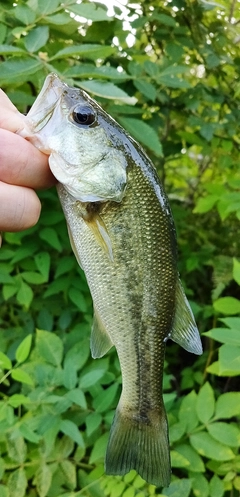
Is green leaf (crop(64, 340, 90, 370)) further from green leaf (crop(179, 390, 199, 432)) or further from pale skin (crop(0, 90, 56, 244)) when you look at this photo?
pale skin (crop(0, 90, 56, 244))

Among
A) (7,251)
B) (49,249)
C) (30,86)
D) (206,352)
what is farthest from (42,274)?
(206,352)

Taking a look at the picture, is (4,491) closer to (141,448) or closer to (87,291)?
(141,448)

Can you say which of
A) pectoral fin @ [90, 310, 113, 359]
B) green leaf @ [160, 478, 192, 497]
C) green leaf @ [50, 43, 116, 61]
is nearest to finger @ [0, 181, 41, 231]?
pectoral fin @ [90, 310, 113, 359]

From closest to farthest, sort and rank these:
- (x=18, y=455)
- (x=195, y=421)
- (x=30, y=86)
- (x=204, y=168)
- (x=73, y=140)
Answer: (x=73, y=140)
(x=18, y=455)
(x=195, y=421)
(x=30, y=86)
(x=204, y=168)

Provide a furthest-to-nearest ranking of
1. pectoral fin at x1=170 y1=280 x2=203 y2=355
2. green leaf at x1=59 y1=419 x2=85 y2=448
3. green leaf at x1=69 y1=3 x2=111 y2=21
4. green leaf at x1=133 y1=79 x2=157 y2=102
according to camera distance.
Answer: green leaf at x1=133 y1=79 x2=157 y2=102 → green leaf at x1=59 y1=419 x2=85 y2=448 → green leaf at x1=69 y1=3 x2=111 y2=21 → pectoral fin at x1=170 y1=280 x2=203 y2=355

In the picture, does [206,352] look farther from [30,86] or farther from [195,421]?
[30,86]
